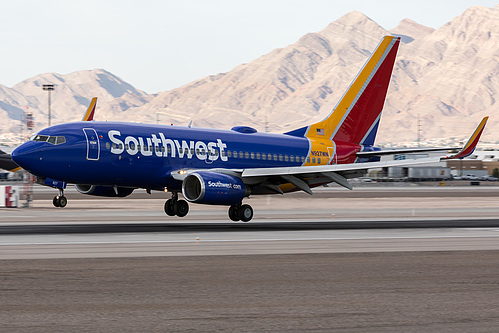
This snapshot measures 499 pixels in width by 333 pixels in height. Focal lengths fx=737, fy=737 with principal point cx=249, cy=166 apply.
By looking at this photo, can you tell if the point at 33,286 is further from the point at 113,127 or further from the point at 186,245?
the point at 113,127

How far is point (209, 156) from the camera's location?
37.5 m

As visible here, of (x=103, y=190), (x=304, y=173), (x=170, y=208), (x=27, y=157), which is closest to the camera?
(x=27, y=157)

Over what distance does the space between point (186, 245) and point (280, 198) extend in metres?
20.1

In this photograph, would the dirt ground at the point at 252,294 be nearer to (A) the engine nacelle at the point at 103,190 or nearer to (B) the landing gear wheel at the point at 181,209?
(A) the engine nacelle at the point at 103,190

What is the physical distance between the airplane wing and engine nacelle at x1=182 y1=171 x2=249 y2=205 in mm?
647

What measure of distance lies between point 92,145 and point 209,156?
6.37m

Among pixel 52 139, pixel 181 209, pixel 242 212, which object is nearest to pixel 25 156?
pixel 52 139

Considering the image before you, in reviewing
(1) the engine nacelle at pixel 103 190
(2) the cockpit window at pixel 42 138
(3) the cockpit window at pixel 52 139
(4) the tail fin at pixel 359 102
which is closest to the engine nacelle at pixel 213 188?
(1) the engine nacelle at pixel 103 190

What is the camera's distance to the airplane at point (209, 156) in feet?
109

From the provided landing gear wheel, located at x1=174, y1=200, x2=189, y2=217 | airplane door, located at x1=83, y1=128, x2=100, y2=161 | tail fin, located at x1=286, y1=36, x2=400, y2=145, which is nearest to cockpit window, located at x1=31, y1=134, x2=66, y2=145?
airplane door, located at x1=83, y1=128, x2=100, y2=161

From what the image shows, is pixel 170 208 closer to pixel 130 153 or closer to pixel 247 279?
pixel 130 153

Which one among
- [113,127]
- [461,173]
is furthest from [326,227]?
[461,173]

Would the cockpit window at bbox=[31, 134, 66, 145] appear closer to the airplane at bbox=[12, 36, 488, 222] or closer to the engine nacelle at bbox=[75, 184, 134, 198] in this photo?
the airplane at bbox=[12, 36, 488, 222]

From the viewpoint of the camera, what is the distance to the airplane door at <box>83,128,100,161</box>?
33.7 m
